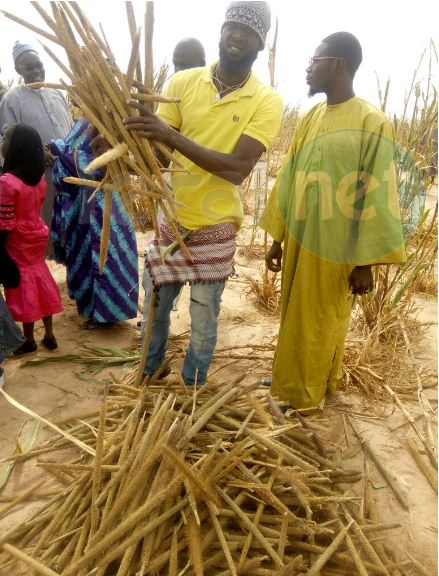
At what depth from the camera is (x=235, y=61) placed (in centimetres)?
192

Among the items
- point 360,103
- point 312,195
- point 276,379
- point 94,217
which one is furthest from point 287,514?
point 94,217

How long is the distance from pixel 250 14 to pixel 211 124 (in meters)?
0.44

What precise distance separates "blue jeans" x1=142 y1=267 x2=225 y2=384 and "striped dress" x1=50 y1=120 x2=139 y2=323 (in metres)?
0.81

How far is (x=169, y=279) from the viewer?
2141 mm

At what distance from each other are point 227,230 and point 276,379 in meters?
0.88

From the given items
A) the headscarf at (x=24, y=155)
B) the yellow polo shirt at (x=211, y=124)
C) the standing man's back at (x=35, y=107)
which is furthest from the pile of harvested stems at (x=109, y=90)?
the standing man's back at (x=35, y=107)

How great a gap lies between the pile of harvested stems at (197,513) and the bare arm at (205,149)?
36.2 inches

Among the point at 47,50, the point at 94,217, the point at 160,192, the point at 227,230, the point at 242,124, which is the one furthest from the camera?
the point at 94,217

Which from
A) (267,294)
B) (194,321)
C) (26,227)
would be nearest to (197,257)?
(194,321)

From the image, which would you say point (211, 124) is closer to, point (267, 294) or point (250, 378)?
point (250, 378)

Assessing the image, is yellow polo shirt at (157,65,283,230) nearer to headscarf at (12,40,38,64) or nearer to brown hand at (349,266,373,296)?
brown hand at (349,266,373,296)

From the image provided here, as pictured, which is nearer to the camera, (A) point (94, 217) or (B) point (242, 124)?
(B) point (242, 124)

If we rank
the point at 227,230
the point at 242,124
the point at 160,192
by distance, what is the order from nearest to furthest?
the point at 160,192 < the point at 242,124 < the point at 227,230

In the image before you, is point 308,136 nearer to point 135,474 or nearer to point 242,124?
point 242,124
